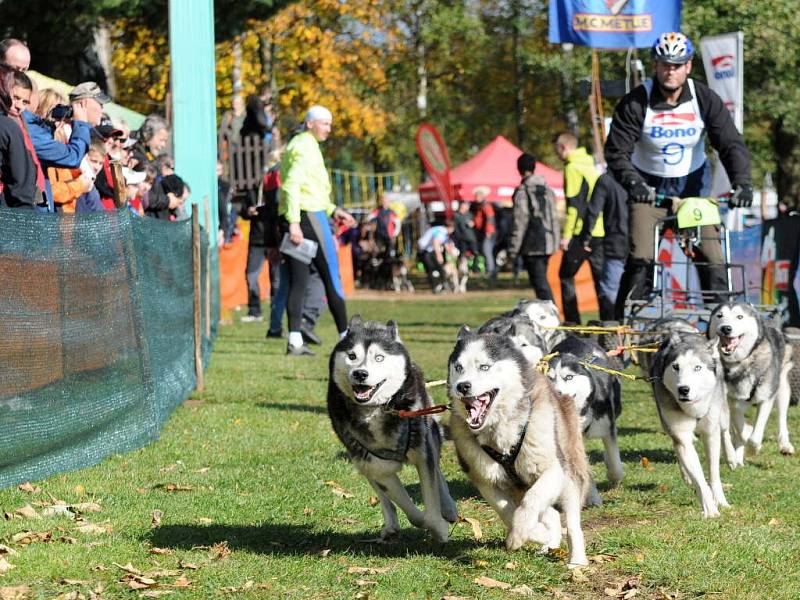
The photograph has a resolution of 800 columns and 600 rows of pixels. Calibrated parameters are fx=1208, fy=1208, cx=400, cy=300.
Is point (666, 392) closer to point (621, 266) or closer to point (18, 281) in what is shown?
point (18, 281)

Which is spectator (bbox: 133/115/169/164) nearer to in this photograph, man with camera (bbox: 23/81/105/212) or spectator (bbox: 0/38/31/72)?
man with camera (bbox: 23/81/105/212)

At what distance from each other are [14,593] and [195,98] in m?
10.4

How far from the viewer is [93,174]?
821cm

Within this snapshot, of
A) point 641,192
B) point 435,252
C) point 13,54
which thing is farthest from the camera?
point 435,252

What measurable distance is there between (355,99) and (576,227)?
74.2 feet

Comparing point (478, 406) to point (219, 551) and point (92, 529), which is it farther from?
point (92, 529)

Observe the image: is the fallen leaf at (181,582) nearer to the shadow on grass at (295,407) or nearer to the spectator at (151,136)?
the shadow on grass at (295,407)

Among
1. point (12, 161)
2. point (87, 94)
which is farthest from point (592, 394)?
point (87, 94)

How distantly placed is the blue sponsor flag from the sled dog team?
11307 millimetres

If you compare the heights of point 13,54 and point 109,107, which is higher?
point 109,107

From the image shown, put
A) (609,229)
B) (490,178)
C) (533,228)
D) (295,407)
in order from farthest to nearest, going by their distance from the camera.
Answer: (490,178) < (533,228) < (609,229) < (295,407)

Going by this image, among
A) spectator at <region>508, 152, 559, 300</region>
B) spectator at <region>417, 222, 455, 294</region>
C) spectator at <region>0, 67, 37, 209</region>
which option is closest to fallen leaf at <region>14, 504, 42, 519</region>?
spectator at <region>0, 67, 37, 209</region>

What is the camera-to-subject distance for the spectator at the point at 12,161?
6410 mm

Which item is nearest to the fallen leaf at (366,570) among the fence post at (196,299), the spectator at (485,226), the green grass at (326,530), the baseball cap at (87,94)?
the green grass at (326,530)
